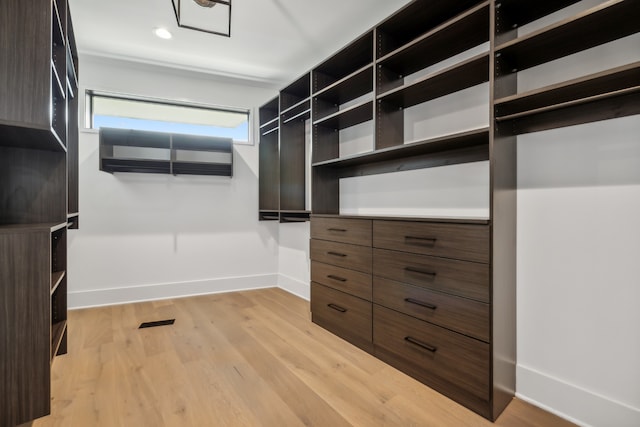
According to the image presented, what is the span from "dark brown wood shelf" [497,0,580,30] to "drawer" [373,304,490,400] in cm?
165

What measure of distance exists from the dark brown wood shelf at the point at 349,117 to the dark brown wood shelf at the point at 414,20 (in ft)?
1.25

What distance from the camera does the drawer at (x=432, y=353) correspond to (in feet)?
5.44

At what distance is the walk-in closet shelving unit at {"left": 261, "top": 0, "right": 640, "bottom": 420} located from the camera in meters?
1.53

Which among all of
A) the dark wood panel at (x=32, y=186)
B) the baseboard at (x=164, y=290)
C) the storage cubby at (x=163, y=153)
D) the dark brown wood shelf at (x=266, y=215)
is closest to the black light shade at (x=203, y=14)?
the dark wood panel at (x=32, y=186)

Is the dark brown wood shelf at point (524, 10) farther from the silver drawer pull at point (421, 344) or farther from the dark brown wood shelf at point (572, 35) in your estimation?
the silver drawer pull at point (421, 344)

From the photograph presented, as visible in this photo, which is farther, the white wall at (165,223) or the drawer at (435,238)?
the white wall at (165,223)

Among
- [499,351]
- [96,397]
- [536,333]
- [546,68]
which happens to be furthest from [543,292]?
[96,397]

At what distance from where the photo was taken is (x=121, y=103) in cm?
372

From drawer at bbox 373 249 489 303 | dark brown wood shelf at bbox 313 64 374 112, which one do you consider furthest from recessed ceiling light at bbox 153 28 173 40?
drawer at bbox 373 249 489 303

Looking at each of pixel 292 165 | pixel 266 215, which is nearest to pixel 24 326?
pixel 292 165

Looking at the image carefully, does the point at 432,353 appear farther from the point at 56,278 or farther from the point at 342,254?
the point at 56,278

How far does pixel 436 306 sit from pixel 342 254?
2.98 feet

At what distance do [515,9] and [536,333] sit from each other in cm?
168

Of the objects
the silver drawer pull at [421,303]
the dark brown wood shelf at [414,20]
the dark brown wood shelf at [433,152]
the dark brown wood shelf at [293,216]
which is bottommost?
the silver drawer pull at [421,303]
